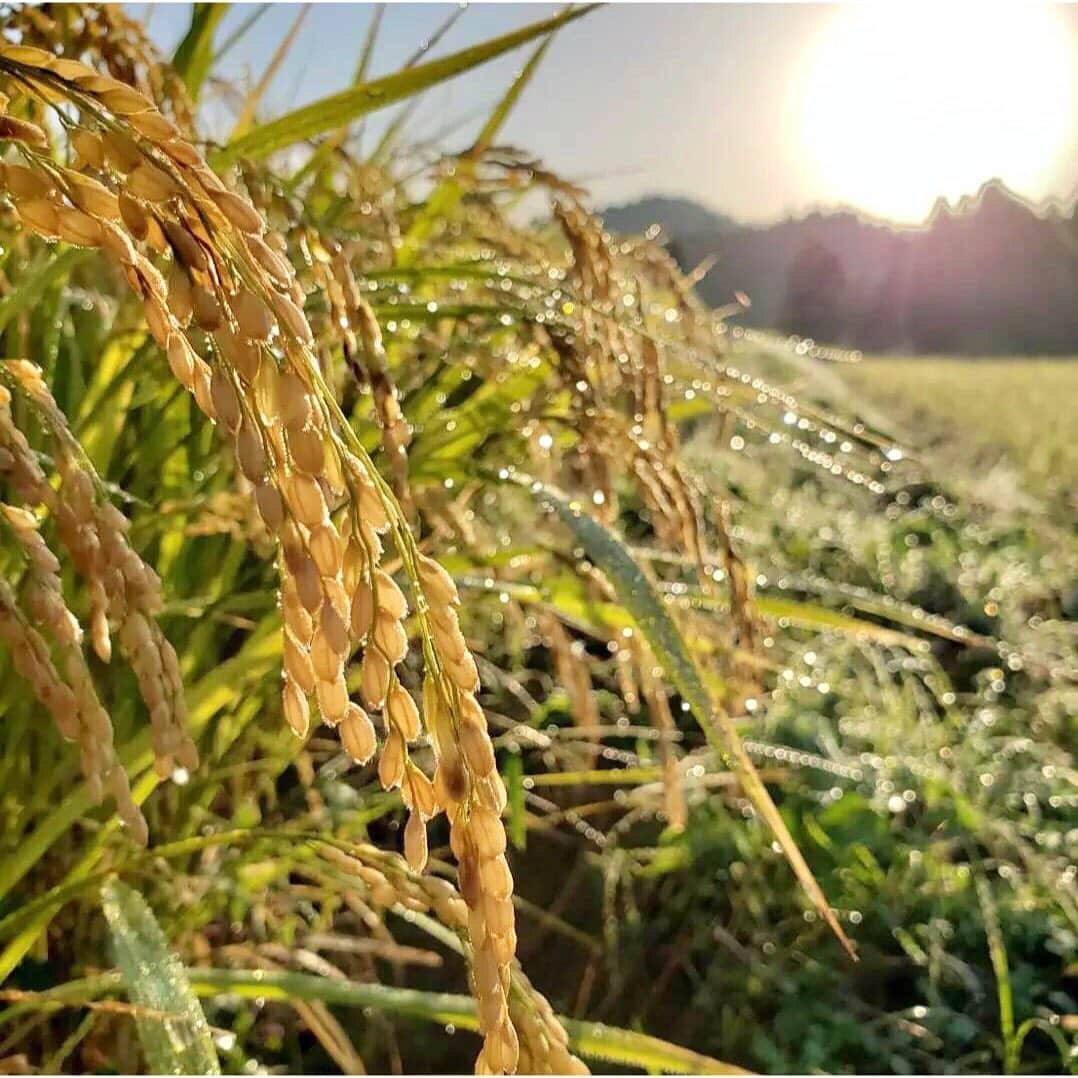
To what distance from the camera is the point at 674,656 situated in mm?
650

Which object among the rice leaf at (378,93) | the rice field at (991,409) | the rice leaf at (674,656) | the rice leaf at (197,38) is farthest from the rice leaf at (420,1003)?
the rice field at (991,409)

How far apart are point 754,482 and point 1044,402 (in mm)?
2552

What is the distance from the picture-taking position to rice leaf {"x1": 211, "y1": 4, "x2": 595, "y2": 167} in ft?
2.45

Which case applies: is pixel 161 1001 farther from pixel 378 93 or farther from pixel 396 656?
pixel 378 93

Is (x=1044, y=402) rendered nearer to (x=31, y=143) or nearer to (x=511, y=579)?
(x=511, y=579)

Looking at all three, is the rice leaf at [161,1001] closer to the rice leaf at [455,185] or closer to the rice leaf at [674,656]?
the rice leaf at [674,656]

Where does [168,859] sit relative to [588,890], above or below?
above

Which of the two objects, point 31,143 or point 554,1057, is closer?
point 31,143

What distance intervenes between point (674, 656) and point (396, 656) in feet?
1.10

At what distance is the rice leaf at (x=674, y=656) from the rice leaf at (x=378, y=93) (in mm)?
318

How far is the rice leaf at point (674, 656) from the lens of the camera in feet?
2.07

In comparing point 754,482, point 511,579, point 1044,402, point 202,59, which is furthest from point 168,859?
point 1044,402

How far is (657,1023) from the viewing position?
1.38 m

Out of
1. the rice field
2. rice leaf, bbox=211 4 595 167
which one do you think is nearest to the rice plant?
rice leaf, bbox=211 4 595 167
